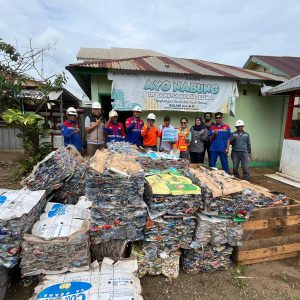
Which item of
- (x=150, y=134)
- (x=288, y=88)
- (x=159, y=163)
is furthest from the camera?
(x=288, y=88)

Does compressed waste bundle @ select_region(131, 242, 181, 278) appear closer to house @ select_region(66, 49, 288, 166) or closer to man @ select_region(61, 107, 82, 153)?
man @ select_region(61, 107, 82, 153)

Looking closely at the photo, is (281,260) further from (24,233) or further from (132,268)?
(24,233)

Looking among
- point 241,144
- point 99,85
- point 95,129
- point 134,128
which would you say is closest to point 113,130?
point 95,129

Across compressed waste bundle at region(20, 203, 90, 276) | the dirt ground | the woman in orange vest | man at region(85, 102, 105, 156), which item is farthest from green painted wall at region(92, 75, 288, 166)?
compressed waste bundle at region(20, 203, 90, 276)

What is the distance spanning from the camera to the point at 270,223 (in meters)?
3.04

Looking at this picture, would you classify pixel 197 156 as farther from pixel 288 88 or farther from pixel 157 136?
pixel 288 88

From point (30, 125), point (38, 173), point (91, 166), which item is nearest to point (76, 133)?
point (30, 125)

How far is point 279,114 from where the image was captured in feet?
28.3

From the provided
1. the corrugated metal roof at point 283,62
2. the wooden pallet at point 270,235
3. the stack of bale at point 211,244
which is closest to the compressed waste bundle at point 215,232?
the stack of bale at point 211,244

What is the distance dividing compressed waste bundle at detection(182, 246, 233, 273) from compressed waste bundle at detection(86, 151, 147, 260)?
71 cm

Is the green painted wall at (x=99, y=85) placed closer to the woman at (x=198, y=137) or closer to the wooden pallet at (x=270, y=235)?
the woman at (x=198, y=137)

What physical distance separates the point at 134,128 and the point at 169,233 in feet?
10.4

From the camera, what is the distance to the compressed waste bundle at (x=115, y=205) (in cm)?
252

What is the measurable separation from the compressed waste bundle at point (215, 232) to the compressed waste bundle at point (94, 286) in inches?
35.7
